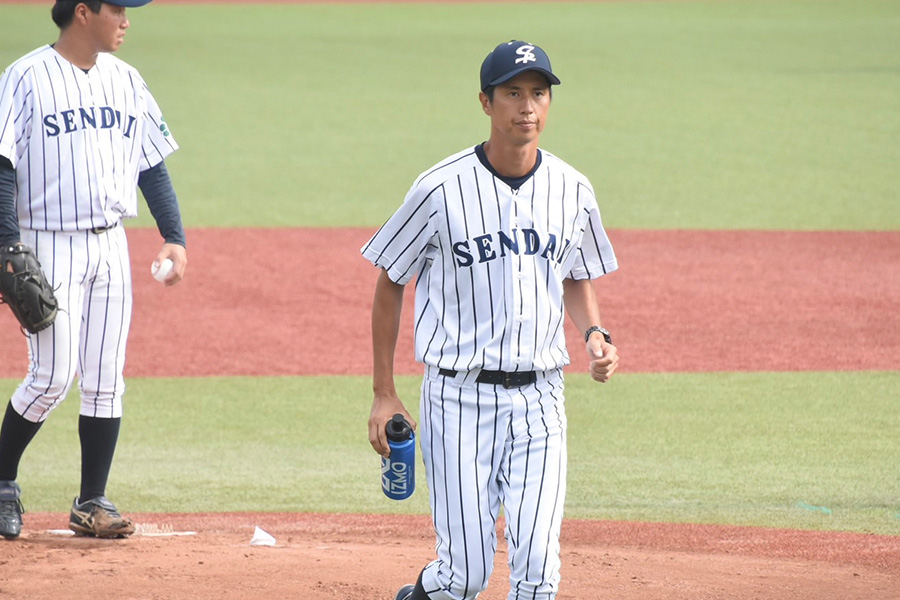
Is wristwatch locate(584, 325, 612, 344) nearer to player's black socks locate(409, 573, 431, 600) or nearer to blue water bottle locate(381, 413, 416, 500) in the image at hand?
blue water bottle locate(381, 413, 416, 500)

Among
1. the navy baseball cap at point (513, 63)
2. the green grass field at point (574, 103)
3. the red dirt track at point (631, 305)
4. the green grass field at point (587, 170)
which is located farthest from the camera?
the green grass field at point (574, 103)

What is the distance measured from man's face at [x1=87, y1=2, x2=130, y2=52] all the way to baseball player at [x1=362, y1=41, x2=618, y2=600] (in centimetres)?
163

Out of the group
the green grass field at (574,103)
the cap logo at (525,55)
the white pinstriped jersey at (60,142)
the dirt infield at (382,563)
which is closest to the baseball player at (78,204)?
the white pinstriped jersey at (60,142)

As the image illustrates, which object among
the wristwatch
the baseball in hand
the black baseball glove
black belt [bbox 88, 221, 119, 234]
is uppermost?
black belt [bbox 88, 221, 119, 234]

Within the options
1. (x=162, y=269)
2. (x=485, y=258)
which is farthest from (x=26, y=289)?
(x=485, y=258)

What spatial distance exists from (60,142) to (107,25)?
1.51ft

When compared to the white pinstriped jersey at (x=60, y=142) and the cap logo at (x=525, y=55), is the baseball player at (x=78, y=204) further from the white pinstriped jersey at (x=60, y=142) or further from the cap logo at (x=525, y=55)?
the cap logo at (x=525, y=55)

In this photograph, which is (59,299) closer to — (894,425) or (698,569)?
(698,569)

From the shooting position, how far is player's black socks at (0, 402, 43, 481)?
5074 millimetres

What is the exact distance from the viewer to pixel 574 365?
28.3 ft

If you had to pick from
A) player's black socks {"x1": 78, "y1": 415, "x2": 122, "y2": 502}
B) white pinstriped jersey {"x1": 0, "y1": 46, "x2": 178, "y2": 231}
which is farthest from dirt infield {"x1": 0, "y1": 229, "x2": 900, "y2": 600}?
white pinstriped jersey {"x1": 0, "y1": 46, "x2": 178, "y2": 231}

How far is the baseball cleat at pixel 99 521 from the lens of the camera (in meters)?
5.11

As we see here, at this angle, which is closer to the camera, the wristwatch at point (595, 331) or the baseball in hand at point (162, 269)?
the wristwatch at point (595, 331)

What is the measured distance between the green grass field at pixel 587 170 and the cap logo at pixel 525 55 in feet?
9.05
